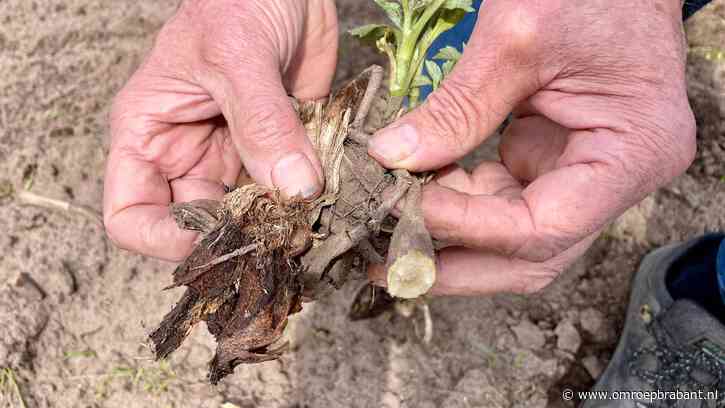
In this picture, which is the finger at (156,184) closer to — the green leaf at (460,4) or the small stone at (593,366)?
the green leaf at (460,4)

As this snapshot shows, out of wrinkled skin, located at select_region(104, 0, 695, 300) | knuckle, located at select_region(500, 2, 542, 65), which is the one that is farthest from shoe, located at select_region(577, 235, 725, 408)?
knuckle, located at select_region(500, 2, 542, 65)

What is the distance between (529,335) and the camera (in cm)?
255

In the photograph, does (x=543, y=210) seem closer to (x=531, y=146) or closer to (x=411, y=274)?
(x=411, y=274)

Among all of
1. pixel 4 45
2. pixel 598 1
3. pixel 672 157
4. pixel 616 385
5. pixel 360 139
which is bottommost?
pixel 616 385

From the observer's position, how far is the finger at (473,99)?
5.16 feet

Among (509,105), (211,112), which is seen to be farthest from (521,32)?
(211,112)

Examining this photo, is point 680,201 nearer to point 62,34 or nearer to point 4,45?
point 62,34

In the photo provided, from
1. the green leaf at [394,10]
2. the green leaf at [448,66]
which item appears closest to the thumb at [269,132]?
the green leaf at [394,10]

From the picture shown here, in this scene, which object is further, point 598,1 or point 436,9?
point 436,9

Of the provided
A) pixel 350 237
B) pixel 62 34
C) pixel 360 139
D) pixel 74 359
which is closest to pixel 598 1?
pixel 360 139

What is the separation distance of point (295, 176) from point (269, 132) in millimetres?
140

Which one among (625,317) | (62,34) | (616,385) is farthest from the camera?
(62,34)

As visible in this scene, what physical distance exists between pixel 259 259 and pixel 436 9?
0.93m

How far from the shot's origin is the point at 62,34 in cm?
284
